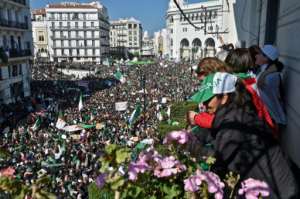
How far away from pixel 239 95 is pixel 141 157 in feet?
3.21

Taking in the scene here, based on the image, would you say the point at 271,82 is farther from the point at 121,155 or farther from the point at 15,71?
the point at 15,71

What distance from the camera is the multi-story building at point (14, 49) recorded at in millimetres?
30719

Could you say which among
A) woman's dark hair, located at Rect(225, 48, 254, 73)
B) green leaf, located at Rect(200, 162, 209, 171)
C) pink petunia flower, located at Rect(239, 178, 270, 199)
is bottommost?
green leaf, located at Rect(200, 162, 209, 171)

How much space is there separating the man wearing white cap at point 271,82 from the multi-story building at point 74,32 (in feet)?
285

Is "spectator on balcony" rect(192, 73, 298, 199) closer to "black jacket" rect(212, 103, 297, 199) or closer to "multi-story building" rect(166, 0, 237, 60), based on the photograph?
"black jacket" rect(212, 103, 297, 199)

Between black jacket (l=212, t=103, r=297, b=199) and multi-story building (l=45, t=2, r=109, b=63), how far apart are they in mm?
88725

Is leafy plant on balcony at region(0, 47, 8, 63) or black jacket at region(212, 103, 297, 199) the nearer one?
black jacket at region(212, 103, 297, 199)

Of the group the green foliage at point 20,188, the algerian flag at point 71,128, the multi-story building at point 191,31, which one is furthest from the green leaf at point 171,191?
the multi-story building at point 191,31

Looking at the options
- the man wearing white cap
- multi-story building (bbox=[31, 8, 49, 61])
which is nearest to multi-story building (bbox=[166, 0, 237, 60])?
multi-story building (bbox=[31, 8, 49, 61])

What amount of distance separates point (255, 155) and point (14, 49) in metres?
34.4

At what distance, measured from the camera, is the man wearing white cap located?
4.14m

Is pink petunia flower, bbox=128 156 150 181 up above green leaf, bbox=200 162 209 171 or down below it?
above

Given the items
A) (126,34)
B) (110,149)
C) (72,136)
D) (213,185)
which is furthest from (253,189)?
(126,34)

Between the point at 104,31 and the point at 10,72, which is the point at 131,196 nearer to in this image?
the point at 10,72
